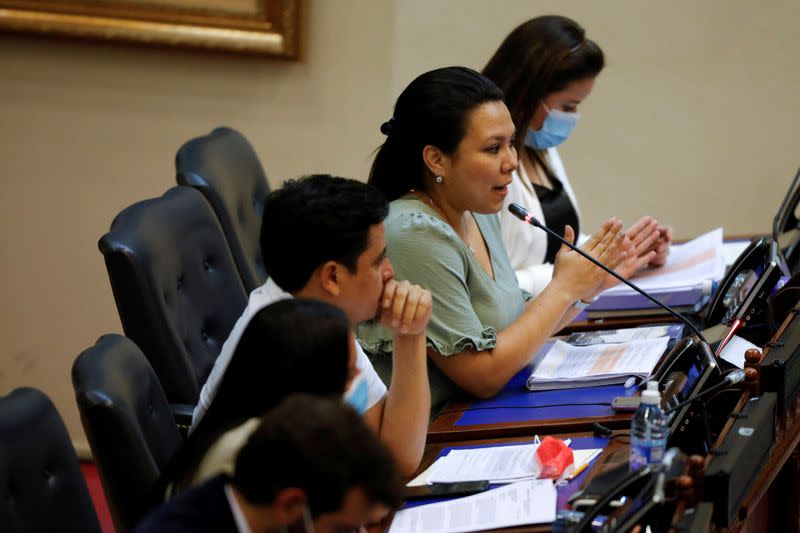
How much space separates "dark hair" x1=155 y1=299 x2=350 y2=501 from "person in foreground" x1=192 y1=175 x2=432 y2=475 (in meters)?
0.29

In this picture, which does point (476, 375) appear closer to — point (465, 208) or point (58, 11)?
point (465, 208)

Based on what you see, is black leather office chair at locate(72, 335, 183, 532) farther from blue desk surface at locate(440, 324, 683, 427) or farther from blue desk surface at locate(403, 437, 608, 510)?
blue desk surface at locate(440, 324, 683, 427)

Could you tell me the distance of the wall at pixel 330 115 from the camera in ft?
11.5

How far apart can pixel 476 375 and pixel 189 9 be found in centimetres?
180

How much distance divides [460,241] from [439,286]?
5.0 inches

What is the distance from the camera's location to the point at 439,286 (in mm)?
2102

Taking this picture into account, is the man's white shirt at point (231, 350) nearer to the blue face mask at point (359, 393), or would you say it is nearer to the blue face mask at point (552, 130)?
the blue face mask at point (359, 393)

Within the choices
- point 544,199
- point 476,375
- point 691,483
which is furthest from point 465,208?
point 691,483

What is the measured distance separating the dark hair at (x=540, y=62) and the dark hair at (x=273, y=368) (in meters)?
1.55

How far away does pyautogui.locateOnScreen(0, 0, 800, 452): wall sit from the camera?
138 inches

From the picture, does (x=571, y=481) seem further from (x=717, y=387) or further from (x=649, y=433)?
(x=717, y=387)

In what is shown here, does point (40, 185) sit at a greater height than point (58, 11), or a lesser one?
lesser

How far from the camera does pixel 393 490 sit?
1.09m

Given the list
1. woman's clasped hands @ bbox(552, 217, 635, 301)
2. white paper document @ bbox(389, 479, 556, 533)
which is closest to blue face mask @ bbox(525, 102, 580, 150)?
woman's clasped hands @ bbox(552, 217, 635, 301)
